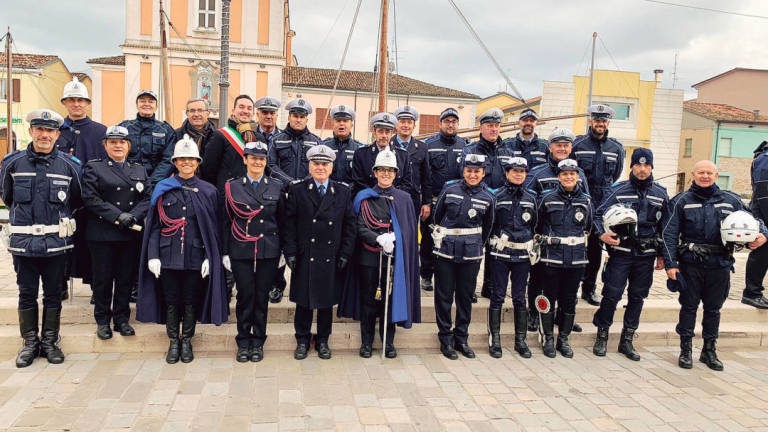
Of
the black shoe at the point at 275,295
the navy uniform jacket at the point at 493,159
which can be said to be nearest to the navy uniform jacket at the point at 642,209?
the navy uniform jacket at the point at 493,159

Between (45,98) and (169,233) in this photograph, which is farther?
(45,98)

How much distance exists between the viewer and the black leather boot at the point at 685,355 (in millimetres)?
5871

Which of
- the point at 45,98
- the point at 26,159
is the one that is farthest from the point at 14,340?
the point at 45,98

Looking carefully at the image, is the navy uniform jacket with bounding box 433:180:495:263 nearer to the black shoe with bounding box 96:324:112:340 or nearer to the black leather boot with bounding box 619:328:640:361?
the black leather boot with bounding box 619:328:640:361

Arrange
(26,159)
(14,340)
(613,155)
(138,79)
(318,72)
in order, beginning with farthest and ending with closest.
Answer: (318,72), (138,79), (613,155), (14,340), (26,159)

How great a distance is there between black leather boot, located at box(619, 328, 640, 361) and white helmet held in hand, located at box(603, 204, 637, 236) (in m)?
1.22

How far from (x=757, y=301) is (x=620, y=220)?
3516 millimetres

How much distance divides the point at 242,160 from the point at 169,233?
123 cm

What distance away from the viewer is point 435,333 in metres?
6.15

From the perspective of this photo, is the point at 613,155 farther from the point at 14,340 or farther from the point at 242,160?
the point at 14,340

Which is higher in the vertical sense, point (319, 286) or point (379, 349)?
point (319, 286)

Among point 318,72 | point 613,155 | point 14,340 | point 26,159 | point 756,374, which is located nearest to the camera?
point 26,159

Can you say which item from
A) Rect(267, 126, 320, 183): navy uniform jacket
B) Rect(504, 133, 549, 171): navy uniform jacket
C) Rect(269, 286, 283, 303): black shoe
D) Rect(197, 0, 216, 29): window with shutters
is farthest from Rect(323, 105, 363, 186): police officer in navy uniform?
Rect(197, 0, 216, 29): window with shutters

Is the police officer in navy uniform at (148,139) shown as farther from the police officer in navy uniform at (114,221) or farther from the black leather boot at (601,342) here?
the black leather boot at (601,342)
